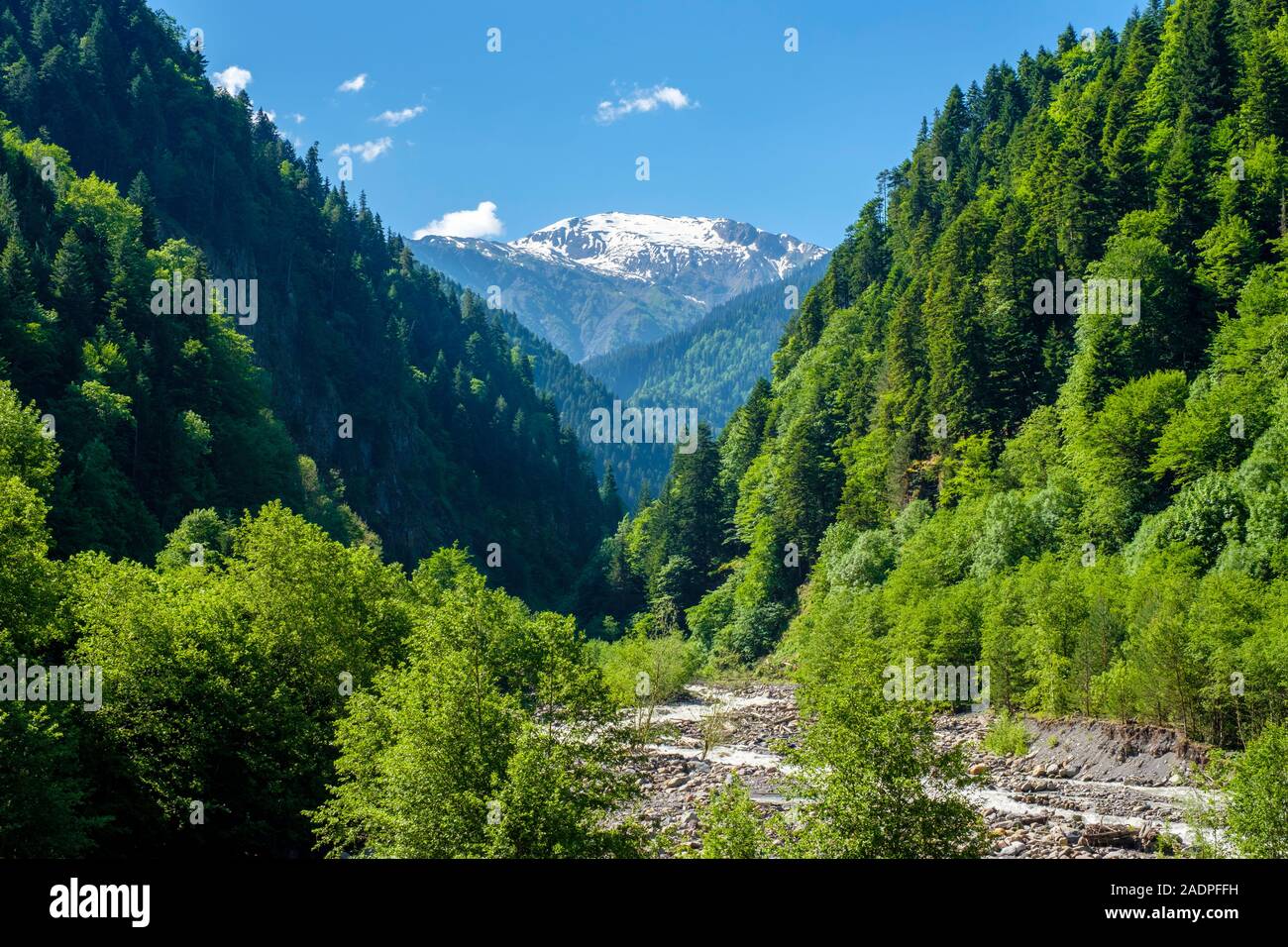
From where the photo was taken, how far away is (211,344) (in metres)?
92.7

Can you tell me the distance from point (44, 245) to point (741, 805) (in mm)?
79752

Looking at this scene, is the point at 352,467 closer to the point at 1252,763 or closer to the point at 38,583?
the point at 38,583

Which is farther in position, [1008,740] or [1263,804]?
[1008,740]

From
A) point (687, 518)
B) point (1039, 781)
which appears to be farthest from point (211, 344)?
point (1039, 781)

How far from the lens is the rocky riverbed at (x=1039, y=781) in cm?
3578

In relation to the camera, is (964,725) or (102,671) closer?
(102,671)

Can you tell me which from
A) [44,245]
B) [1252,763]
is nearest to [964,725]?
[1252,763]

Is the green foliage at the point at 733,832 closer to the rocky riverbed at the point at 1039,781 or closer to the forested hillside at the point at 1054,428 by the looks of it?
the rocky riverbed at the point at 1039,781

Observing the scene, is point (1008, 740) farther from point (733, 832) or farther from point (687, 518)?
point (687, 518)

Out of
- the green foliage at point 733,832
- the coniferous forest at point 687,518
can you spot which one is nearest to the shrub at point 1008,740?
the coniferous forest at point 687,518

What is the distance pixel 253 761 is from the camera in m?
34.7

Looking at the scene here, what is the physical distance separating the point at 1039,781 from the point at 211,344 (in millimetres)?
77032

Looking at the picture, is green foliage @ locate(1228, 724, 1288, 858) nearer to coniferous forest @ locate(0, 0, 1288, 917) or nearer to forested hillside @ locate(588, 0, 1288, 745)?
coniferous forest @ locate(0, 0, 1288, 917)

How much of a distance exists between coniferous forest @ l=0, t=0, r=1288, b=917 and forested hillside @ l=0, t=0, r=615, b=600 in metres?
0.52
